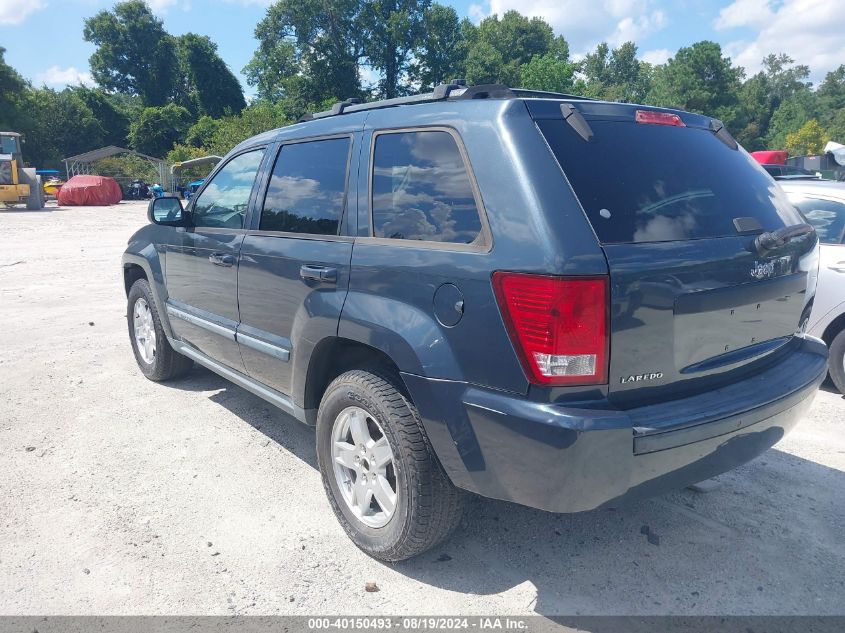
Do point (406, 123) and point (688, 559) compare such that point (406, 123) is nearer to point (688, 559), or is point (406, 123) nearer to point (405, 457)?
point (405, 457)

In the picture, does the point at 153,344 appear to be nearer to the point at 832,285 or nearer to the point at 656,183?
the point at 656,183

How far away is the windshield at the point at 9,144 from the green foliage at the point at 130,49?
Answer: 151ft

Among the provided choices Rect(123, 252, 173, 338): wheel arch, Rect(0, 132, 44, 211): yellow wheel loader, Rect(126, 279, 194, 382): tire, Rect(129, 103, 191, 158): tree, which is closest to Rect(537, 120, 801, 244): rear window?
Rect(123, 252, 173, 338): wheel arch

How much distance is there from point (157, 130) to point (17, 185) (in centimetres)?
3232

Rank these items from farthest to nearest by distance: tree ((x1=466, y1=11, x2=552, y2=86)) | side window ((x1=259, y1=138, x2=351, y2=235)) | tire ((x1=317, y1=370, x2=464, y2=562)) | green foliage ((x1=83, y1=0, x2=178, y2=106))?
green foliage ((x1=83, y1=0, x2=178, y2=106))
tree ((x1=466, y1=11, x2=552, y2=86))
side window ((x1=259, y1=138, x2=351, y2=235))
tire ((x1=317, y1=370, x2=464, y2=562))

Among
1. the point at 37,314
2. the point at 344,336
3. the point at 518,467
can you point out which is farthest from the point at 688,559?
the point at 37,314

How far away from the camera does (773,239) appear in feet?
8.58

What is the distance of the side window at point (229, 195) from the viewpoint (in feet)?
12.8

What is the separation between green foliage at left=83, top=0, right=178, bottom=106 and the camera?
245ft

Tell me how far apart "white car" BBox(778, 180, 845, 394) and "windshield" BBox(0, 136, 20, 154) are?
36.6 meters

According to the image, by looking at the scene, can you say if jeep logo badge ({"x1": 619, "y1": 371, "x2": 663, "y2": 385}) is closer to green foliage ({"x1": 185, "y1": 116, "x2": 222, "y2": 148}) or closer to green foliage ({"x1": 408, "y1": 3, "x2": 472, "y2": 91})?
green foliage ({"x1": 185, "y1": 116, "x2": 222, "y2": 148})

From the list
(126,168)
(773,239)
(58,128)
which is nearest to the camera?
(773,239)

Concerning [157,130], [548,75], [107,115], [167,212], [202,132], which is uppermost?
[548,75]

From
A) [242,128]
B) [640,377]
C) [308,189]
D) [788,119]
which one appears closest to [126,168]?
[242,128]
